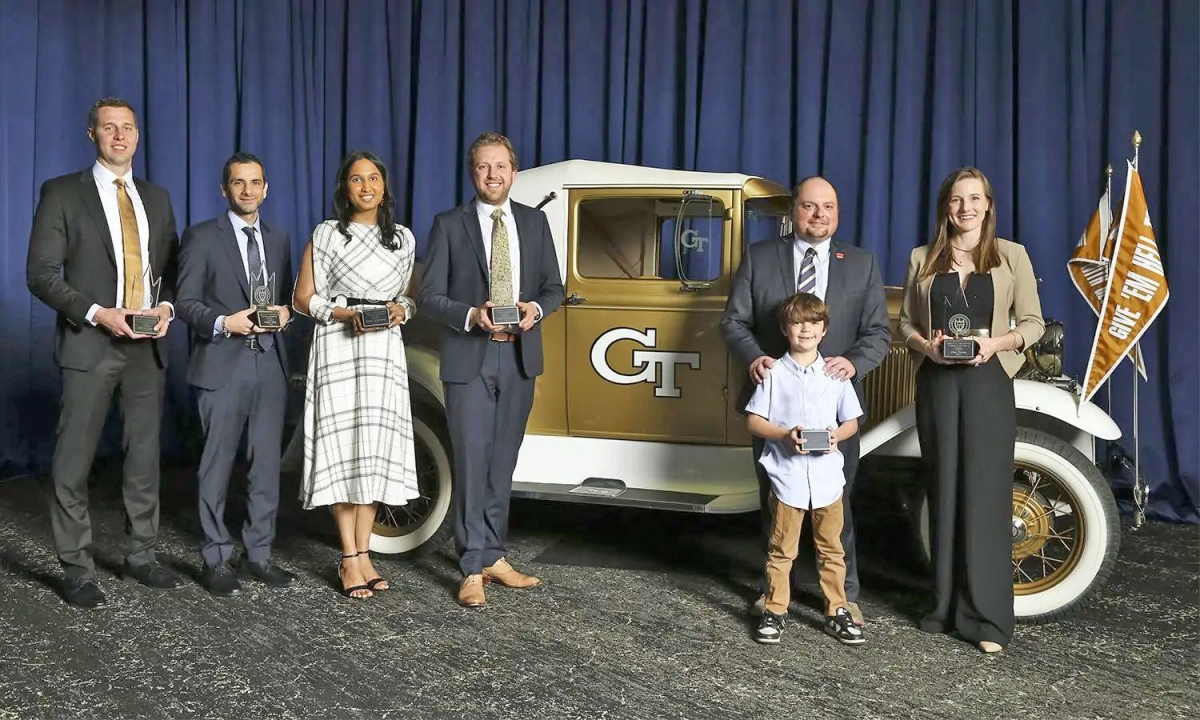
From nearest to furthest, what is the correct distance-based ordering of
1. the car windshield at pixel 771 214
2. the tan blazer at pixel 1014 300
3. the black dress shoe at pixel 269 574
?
the tan blazer at pixel 1014 300, the black dress shoe at pixel 269 574, the car windshield at pixel 771 214

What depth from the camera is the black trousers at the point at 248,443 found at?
12.4 ft

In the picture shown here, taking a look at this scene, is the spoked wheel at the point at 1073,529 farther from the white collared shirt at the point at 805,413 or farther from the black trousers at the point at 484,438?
the black trousers at the point at 484,438

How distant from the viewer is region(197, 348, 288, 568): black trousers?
149 inches

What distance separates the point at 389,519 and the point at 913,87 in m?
3.34

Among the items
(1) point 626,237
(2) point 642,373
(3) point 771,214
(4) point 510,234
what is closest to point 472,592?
(2) point 642,373

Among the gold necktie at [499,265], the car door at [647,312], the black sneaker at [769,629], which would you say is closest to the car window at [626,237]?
the car door at [647,312]

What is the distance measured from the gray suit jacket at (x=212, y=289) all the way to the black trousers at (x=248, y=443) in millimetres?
42

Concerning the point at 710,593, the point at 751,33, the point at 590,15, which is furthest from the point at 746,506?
the point at 590,15

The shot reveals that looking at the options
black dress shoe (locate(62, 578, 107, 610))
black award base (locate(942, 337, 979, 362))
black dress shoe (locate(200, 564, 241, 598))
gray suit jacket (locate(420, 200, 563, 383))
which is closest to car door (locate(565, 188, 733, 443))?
gray suit jacket (locate(420, 200, 563, 383))

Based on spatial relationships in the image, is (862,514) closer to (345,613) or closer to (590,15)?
(345,613)

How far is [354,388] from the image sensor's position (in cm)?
379

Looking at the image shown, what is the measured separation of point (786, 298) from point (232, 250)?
1.94 meters

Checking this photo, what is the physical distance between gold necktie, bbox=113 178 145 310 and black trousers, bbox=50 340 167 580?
163 millimetres

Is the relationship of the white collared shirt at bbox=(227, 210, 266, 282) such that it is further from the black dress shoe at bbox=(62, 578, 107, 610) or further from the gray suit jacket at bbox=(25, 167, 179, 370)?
the black dress shoe at bbox=(62, 578, 107, 610)
